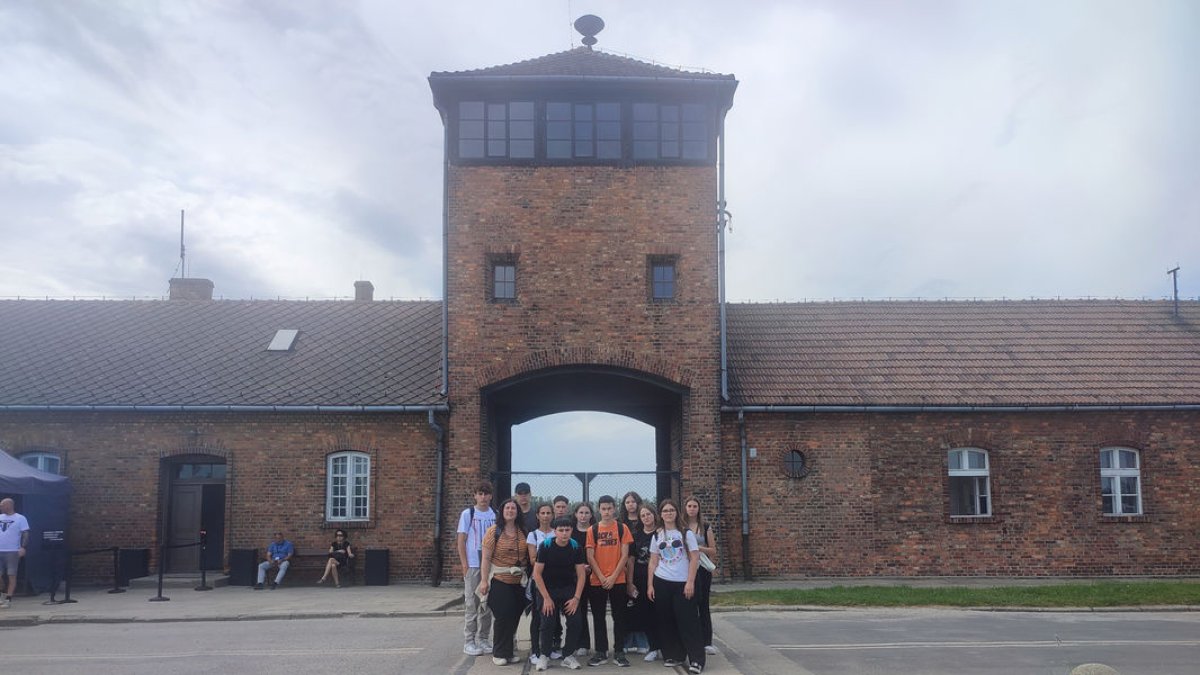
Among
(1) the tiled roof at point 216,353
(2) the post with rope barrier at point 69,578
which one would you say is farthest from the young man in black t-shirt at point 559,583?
(2) the post with rope barrier at point 69,578

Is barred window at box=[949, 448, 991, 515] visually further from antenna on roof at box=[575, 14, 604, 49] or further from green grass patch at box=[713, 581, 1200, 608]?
antenna on roof at box=[575, 14, 604, 49]

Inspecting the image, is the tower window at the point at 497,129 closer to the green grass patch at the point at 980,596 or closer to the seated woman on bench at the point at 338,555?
the seated woman on bench at the point at 338,555

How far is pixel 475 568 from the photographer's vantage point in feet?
36.4

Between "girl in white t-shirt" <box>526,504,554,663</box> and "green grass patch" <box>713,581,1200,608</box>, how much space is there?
5485mm

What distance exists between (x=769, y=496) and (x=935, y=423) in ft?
11.6

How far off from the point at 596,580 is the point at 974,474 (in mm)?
11789

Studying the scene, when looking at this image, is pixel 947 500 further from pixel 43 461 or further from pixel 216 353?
pixel 43 461

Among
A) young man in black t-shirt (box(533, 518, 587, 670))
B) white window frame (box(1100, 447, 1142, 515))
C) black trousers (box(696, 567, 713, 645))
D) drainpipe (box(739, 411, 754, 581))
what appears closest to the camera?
young man in black t-shirt (box(533, 518, 587, 670))

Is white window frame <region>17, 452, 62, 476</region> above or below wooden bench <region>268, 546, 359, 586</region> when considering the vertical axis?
above

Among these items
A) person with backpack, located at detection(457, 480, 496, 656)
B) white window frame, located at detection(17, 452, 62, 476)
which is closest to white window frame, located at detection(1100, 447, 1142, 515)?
person with backpack, located at detection(457, 480, 496, 656)

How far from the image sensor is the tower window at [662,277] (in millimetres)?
19156

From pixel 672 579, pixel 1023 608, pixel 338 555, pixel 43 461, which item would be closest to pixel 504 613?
pixel 672 579

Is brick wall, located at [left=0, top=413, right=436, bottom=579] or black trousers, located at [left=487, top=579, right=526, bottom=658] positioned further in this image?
brick wall, located at [left=0, top=413, right=436, bottom=579]

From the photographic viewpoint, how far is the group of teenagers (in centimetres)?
979
